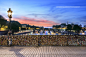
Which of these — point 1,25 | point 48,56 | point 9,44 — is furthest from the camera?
point 1,25

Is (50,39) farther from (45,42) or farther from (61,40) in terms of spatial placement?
(61,40)

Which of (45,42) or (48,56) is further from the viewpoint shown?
(45,42)

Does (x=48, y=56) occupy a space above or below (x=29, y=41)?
below

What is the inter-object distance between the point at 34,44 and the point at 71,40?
4778 mm

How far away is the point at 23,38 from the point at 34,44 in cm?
164

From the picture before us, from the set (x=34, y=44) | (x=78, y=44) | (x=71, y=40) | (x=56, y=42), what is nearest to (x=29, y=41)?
(x=34, y=44)

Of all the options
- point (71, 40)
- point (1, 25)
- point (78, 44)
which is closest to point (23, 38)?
point (71, 40)

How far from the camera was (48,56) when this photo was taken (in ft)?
22.7

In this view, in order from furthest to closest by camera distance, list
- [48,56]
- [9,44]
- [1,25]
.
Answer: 1. [1,25]
2. [9,44]
3. [48,56]

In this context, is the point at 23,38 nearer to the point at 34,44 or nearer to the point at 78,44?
the point at 34,44

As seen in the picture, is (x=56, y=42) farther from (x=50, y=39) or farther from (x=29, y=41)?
(x=29, y=41)

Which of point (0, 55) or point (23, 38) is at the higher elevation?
point (23, 38)

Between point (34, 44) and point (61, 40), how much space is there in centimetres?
351

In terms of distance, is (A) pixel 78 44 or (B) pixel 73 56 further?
(A) pixel 78 44
